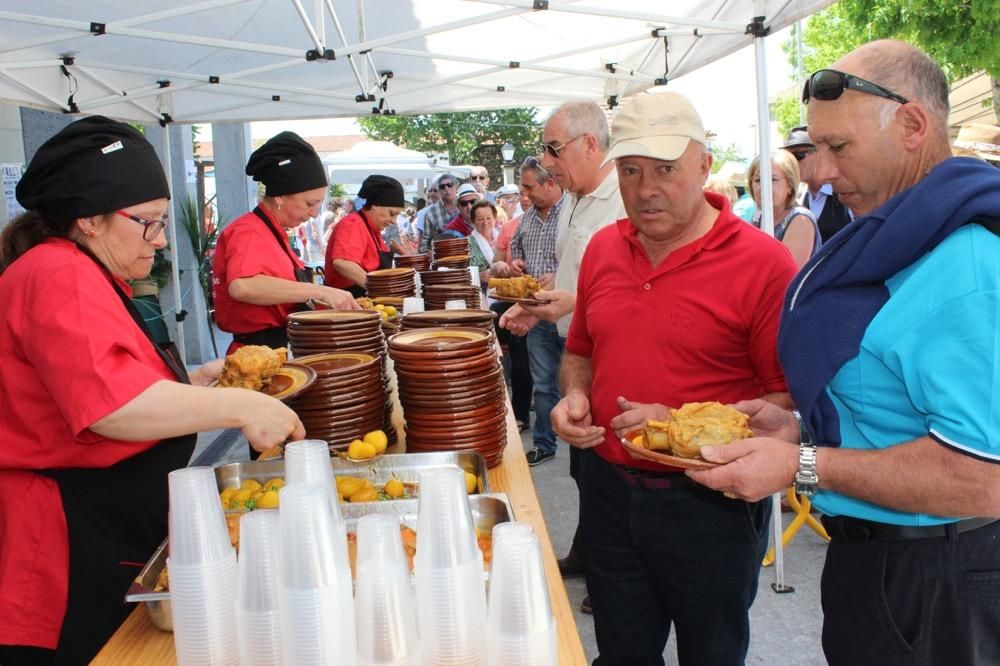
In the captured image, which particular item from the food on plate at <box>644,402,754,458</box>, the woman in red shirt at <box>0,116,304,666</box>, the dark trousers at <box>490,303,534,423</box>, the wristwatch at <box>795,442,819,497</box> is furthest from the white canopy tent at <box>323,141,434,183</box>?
the wristwatch at <box>795,442,819,497</box>

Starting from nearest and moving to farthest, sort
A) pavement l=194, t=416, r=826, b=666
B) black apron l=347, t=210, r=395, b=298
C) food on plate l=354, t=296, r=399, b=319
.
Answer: pavement l=194, t=416, r=826, b=666, food on plate l=354, t=296, r=399, b=319, black apron l=347, t=210, r=395, b=298

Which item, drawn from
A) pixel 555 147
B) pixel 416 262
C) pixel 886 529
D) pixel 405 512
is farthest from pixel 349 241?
pixel 886 529

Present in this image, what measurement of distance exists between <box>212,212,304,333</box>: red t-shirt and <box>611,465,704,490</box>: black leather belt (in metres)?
2.39

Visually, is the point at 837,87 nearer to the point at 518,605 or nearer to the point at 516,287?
the point at 518,605

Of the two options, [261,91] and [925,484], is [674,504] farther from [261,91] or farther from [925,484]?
[261,91]

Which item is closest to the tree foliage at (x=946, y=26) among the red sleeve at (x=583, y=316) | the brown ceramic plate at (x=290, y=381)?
the red sleeve at (x=583, y=316)

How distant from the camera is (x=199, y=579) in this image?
3.88 ft

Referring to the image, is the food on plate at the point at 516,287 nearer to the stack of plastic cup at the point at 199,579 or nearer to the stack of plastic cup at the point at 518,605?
the stack of plastic cup at the point at 199,579

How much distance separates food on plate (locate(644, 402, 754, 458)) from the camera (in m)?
1.73

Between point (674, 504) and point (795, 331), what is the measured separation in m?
0.78

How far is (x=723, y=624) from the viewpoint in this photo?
90.1 inches

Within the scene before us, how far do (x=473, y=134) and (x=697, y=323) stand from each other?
4559 centimetres

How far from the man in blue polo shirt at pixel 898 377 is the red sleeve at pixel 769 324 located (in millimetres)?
435

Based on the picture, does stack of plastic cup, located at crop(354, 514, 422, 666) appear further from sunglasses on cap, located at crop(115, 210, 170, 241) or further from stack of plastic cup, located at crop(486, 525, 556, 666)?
sunglasses on cap, located at crop(115, 210, 170, 241)
